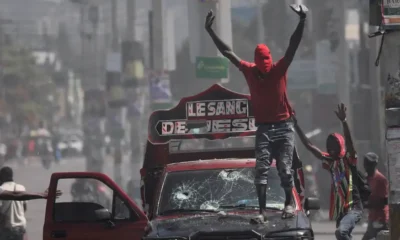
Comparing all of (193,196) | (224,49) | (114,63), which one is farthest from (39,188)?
(224,49)

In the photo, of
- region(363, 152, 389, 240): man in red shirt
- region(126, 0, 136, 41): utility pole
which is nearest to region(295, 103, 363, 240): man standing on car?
region(363, 152, 389, 240): man in red shirt

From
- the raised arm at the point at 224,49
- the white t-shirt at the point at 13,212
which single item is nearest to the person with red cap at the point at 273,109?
the raised arm at the point at 224,49

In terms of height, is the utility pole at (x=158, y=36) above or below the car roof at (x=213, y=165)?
above

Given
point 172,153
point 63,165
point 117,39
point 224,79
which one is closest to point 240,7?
point 117,39

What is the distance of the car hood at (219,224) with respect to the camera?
7238 millimetres

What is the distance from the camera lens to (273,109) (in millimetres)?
7879

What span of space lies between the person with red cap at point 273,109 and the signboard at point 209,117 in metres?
2.04

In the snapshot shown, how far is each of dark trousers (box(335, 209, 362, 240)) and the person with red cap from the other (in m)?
1.18

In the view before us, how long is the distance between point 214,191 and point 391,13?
211 cm

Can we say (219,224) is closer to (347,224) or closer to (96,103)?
(347,224)

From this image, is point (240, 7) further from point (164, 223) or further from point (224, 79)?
point (164, 223)

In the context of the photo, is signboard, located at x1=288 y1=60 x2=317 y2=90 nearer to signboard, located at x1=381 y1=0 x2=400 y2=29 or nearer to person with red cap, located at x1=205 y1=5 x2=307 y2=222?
signboard, located at x1=381 y1=0 x2=400 y2=29

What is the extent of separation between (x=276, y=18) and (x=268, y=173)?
108 ft

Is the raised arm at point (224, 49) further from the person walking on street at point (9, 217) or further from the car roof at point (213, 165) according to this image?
the person walking on street at point (9, 217)
